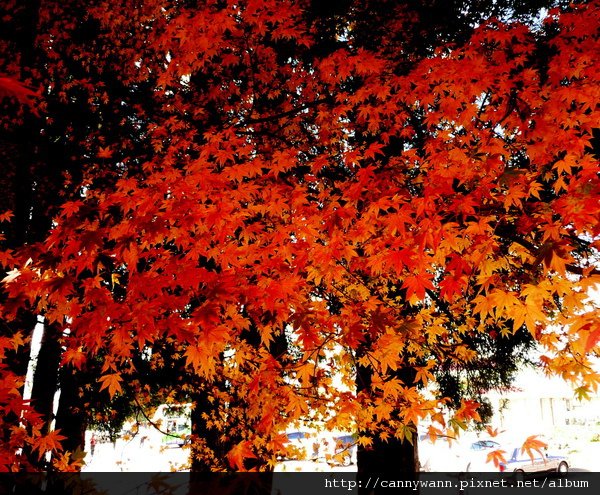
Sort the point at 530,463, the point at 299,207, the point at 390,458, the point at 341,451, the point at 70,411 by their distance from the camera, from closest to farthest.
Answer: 1. the point at 299,207
2. the point at 341,451
3. the point at 390,458
4. the point at 70,411
5. the point at 530,463

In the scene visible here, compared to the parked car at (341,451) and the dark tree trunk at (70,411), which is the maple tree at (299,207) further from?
the parked car at (341,451)

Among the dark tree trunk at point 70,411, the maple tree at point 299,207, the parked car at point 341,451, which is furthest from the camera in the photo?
the dark tree trunk at point 70,411

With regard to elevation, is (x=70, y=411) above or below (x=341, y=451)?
above

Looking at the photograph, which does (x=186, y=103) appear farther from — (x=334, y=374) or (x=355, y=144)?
(x=334, y=374)

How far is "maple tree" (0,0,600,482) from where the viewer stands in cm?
396

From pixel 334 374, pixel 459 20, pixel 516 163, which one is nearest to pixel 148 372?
pixel 334 374

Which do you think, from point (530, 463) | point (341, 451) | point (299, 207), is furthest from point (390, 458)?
point (530, 463)

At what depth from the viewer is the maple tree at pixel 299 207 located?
3.96 m

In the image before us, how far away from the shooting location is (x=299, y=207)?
17.3 ft

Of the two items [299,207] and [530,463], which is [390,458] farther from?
[530,463]

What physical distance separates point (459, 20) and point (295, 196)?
4.46 meters

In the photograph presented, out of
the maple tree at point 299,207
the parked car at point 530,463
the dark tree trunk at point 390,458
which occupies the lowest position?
the parked car at point 530,463

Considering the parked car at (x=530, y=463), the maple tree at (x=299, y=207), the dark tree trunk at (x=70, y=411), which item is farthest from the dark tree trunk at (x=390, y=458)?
the parked car at (x=530, y=463)

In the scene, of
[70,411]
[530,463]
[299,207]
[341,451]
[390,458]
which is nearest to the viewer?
[299,207]
